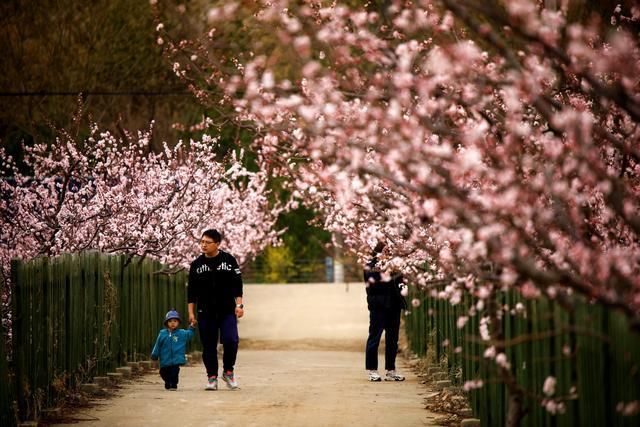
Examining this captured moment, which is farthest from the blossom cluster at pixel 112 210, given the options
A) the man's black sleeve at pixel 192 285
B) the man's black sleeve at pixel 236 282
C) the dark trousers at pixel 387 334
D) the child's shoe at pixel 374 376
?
the child's shoe at pixel 374 376

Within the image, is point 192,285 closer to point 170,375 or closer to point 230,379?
point 170,375

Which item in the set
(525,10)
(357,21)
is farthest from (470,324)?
(525,10)

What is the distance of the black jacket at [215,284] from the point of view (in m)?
14.1

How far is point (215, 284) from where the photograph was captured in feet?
46.2

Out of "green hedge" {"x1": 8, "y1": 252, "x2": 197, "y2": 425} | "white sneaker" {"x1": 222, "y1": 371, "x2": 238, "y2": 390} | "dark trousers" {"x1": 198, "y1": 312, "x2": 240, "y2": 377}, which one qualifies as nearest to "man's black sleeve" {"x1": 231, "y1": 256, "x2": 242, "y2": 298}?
"dark trousers" {"x1": 198, "y1": 312, "x2": 240, "y2": 377}

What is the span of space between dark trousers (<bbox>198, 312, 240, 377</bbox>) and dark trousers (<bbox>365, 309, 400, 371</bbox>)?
7.17ft

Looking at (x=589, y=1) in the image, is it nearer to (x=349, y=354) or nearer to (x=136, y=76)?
(x=349, y=354)

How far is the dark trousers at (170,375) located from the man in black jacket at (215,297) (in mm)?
401

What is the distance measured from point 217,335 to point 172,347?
572mm

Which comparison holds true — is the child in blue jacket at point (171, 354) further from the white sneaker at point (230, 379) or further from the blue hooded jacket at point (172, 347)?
the white sneaker at point (230, 379)

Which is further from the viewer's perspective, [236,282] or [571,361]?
[236,282]

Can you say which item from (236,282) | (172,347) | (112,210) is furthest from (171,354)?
(112,210)

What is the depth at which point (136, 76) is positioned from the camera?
35.9 metres

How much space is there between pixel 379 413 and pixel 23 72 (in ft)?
78.0
